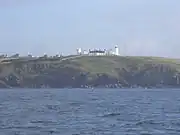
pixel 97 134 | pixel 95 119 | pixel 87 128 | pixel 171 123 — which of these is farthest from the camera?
pixel 95 119

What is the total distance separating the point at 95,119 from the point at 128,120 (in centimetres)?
320

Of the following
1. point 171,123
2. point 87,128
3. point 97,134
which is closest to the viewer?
point 97,134

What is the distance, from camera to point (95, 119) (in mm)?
50281

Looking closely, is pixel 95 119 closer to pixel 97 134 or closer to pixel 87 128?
pixel 87 128

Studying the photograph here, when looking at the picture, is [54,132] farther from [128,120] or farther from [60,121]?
[128,120]

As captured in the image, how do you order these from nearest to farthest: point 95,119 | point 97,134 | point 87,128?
1. point 97,134
2. point 87,128
3. point 95,119

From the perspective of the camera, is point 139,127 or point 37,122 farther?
point 37,122

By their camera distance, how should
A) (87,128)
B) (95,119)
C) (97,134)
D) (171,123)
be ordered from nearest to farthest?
(97,134) → (87,128) → (171,123) → (95,119)

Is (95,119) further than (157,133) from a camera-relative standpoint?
Yes

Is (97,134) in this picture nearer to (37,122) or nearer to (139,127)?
(139,127)

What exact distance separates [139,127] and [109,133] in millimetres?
4878

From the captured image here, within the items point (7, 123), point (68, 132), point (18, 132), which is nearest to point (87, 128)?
point (68, 132)

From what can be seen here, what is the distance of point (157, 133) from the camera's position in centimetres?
3894

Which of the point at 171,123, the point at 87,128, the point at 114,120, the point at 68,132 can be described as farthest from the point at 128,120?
the point at 68,132
